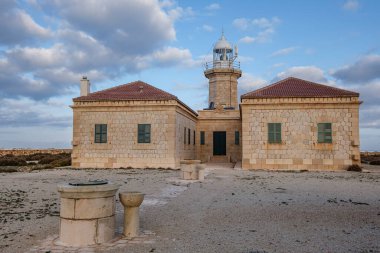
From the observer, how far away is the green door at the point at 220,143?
90.9ft

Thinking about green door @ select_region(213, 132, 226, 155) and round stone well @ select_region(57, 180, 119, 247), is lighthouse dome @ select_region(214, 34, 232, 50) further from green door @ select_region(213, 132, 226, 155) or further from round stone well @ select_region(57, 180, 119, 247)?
round stone well @ select_region(57, 180, 119, 247)

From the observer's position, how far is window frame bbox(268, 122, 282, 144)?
19672 millimetres

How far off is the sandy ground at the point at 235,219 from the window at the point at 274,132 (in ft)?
27.0

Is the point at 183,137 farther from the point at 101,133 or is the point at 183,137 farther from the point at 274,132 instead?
the point at 274,132

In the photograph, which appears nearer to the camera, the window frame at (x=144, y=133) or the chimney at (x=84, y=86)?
the window frame at (x=144, y=133)

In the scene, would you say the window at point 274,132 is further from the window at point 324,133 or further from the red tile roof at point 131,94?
the red tile roof at point 131,94

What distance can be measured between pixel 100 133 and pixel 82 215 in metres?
16.7

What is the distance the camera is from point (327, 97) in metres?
19.5

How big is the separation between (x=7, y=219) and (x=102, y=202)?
293 cm

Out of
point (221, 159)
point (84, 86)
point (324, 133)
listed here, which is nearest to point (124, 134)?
point (84, 86)

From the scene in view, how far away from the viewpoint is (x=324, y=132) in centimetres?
1944

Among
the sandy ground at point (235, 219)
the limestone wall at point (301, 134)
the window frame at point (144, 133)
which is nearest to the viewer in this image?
the sandy ground at point (235, 219)

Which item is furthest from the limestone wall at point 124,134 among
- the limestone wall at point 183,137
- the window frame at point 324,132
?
the window frame at point 324,132

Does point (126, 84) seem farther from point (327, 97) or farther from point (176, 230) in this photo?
point (176, 230)
